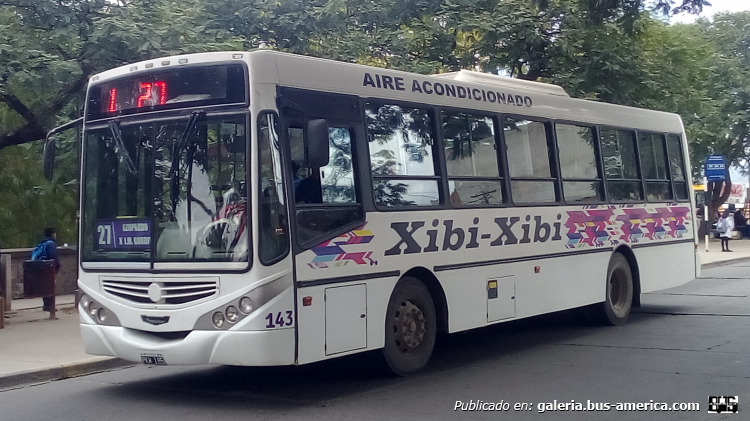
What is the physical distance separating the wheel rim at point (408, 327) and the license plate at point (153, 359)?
2.40 meters

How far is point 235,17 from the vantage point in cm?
1669

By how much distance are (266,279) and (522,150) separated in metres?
4.74

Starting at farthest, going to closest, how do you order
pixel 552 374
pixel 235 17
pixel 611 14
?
pixel 235 17, pixel 611 14, pixel 552 374

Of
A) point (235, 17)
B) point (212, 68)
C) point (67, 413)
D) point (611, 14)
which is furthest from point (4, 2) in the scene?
point (611, 14)

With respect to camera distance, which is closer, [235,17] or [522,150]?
[522,150]

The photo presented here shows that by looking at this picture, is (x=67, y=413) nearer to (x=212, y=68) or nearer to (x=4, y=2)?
(x=212, y=68)

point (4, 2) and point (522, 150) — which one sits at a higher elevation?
point (4, 2)

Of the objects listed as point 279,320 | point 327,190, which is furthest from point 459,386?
point 327,190

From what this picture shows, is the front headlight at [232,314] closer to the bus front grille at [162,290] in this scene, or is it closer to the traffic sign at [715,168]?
the bus front grille at [162,290]

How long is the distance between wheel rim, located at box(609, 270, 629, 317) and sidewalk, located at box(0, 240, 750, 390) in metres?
7.12

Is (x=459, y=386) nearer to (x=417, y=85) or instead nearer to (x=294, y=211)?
(x=294, y=211)

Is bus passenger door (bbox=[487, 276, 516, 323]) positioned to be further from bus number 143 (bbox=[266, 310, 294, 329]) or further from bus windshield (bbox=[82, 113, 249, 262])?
bus windshield (bbox=[82, 113, 249, 262])

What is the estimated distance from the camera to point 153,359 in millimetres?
8008

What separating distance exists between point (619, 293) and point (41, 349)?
8342mm
